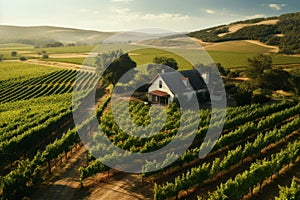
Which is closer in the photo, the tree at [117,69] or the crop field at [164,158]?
the crop field at [164,158]

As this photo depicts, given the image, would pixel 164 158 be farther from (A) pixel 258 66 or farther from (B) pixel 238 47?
(B) pixel 238 47

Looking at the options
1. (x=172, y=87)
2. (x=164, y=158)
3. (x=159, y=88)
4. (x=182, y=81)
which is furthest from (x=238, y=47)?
(x=164, y=158)

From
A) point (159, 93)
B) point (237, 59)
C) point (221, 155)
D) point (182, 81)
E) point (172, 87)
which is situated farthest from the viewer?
point (237, 59)

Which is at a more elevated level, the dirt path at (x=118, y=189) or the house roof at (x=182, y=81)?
the house roof at (x=182, y=81)

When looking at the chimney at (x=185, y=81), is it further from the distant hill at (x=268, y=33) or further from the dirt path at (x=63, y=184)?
the distant hill at (x=268, y=33)

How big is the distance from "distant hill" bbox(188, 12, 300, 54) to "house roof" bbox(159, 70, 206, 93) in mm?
66282

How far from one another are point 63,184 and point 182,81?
32.1 meters

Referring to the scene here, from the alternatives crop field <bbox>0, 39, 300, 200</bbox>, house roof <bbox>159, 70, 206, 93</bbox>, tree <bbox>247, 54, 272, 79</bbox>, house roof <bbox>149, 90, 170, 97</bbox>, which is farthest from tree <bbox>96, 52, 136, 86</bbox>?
tree <bbox>247, 54, 272, 79</bbox>

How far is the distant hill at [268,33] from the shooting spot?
11475 cm

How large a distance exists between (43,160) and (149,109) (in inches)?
869

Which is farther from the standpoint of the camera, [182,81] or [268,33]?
[268,33]

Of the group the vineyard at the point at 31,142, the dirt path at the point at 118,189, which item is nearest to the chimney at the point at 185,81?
the vineyard at the point at 31,142

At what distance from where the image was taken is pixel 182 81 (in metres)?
52.6

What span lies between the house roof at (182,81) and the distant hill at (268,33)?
2610 inches
